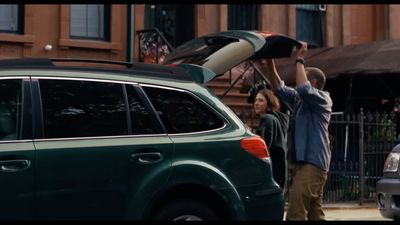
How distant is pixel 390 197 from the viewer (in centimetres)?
898

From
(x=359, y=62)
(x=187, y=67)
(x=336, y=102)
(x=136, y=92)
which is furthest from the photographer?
(x=336, y=102)

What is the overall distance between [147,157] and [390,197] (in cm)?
407

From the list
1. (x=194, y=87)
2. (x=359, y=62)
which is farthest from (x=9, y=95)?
(x=359, y=62)

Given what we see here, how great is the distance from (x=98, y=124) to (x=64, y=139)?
0.34 m

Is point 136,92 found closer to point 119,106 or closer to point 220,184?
point 119,106

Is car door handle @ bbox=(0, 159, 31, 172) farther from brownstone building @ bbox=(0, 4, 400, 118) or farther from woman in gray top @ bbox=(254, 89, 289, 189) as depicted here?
brownstone building @ bbox=(0, 4, 400, 118)

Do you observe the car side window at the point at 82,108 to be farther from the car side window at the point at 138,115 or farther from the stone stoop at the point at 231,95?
the stone stoop at the point at 231,95

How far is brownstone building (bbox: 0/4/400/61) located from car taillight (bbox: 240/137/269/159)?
7462 mm

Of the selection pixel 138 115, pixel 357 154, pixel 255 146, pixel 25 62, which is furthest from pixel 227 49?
pixel 357 154

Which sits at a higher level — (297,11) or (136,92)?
(297,11)

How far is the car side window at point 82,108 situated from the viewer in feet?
A: 19.5

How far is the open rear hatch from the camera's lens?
838 cm

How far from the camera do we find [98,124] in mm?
6086

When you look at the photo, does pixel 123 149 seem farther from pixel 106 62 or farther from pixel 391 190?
pixel 391 190
